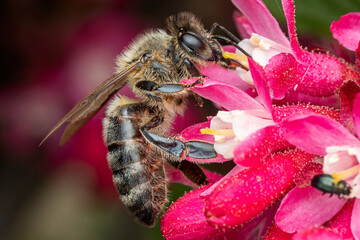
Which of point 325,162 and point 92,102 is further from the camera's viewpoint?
point 92,102

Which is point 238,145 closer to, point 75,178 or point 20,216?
point 75,178

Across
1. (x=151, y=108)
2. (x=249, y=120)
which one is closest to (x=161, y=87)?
(x=151, y=108)

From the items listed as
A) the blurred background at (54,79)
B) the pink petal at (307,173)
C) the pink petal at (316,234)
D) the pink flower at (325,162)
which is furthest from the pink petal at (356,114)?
the blurred background at (54,79)

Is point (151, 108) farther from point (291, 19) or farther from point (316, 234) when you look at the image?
point (316, 234)

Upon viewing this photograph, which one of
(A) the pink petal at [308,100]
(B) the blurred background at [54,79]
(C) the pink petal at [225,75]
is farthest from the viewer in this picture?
(B) the blurred background at [54,79]

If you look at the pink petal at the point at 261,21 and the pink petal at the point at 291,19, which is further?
the pink petal at the point at 261,21

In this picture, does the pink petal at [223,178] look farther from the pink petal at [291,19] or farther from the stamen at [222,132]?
the pink petal at [291,19]

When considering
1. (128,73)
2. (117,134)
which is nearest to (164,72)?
(128,73)
